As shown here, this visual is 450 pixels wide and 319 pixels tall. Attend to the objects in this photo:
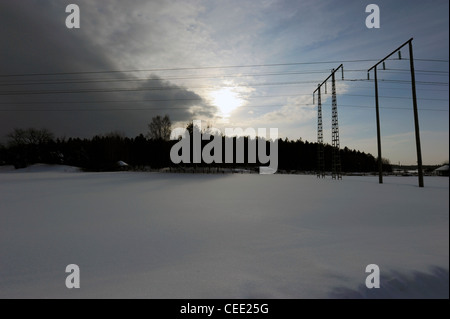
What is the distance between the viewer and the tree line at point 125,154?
44188 mm

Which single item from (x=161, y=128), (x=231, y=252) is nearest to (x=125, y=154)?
(x=161, y=128)

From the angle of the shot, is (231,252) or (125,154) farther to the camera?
(125,154)

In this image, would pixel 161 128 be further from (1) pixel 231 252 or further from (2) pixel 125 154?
(1) pixel 231 252

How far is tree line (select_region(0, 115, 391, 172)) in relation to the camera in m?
44.2

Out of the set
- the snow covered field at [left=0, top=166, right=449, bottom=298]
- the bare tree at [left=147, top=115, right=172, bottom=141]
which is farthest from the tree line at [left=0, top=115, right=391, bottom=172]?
the snow covered field at [left=0, top=166, right=449, bottom=298]

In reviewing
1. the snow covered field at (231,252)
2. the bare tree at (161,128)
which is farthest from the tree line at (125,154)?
the snow covered field at (231,252)

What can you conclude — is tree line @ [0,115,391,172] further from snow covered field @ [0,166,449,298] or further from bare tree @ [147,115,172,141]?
snow covered field @ [0,166,449,298]

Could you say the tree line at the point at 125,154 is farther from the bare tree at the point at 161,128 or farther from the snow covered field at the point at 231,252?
the snow covered field at the point at 231,252

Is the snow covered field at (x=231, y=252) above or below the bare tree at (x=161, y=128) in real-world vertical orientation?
below

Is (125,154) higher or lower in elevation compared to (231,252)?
higher

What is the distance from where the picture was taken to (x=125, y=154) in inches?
2125

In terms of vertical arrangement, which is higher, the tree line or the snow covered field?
the tree line

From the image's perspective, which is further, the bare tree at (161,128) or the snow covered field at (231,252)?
the bare tree at (161,128)

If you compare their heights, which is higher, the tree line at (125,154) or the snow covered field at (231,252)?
the tree line at (125,154)
